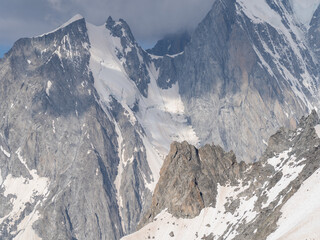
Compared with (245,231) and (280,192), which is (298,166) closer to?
(280,192)

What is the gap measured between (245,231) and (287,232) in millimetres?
44617

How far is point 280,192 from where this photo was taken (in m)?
188

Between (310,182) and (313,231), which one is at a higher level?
(310,182)

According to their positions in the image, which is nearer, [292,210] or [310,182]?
[292,210]

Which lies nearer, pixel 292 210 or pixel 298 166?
pixel 292 210

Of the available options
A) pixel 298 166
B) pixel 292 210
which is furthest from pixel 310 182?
pixel 298 166

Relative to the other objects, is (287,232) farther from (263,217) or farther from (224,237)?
(224,237)

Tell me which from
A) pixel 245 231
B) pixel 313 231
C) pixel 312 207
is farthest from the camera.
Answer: pixel 245 231

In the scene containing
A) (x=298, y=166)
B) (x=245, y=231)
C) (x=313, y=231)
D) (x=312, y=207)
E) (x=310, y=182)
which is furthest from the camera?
(x=298, y=166)

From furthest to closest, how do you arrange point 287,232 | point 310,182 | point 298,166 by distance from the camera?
point 298,166
point 310,182
point 287,232

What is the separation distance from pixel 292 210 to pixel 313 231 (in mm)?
27158

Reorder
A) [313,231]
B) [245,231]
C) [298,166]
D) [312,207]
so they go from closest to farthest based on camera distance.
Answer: [313,231], [312,207], [245,231], [298,166]

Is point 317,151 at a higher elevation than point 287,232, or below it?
higher

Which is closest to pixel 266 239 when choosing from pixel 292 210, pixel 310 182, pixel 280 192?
pixel 292 210
